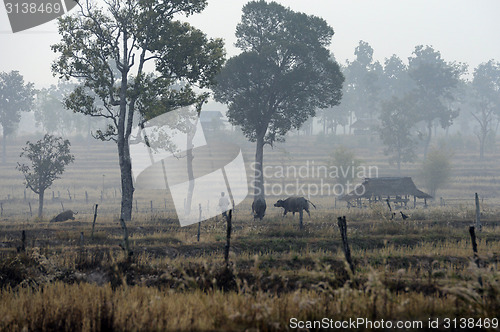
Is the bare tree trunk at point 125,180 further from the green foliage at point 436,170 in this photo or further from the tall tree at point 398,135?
the tall tree at point 398,135

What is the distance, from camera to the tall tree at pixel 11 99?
10569 cm

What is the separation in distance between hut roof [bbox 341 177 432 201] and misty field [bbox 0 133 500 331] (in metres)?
17.9

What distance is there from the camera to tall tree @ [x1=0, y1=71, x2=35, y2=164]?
106 metres

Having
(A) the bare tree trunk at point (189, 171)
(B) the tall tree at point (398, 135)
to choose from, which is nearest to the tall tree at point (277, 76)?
(A) the bare tree trunk at point (189, 171)

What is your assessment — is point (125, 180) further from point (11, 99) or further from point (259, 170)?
point (11, 99)

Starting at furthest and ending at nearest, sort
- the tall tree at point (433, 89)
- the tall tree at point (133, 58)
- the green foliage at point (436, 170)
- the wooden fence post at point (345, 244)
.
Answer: the tall tree at point (433, 89) < the green foliage at point (436, 170) < the tall tree at point (133, 58) < the wooden fence post at point (345, 244)

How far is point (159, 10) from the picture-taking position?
3173 cm

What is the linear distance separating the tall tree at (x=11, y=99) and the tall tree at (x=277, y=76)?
75041 millimetres

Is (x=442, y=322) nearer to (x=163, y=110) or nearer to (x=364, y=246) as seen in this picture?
(x=364, y=246)

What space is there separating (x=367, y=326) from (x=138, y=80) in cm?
2585

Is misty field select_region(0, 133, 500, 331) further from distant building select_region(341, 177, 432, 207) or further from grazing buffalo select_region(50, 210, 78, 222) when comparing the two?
distant building select_region(341, 177, 432, 207)


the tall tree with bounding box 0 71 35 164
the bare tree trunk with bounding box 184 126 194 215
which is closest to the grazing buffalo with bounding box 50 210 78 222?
the bare tree trunk with bounding box 184 126 194 215

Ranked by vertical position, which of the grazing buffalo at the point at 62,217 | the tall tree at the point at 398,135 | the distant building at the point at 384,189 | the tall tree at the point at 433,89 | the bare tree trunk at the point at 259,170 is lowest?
the grazing buffalo at the point at 62,217

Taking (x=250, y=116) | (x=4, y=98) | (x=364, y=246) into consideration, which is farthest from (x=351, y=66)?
(x=364, y=246)
